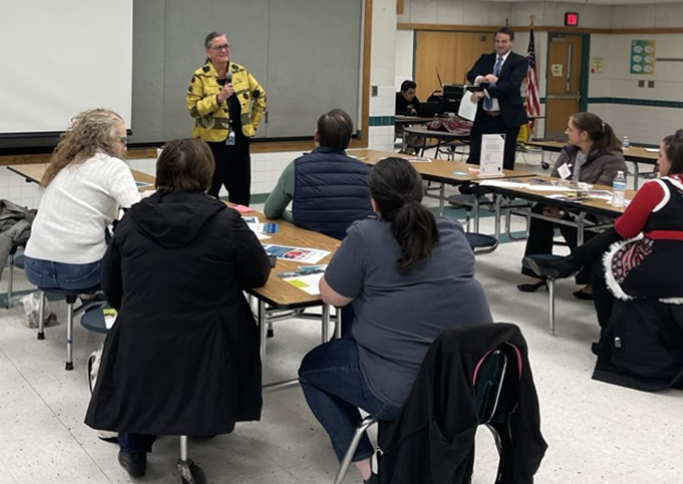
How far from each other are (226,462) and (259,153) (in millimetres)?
5576

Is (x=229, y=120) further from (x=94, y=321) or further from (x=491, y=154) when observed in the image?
(x=94, y=321)

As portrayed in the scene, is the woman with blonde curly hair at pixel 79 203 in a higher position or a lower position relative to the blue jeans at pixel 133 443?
higher

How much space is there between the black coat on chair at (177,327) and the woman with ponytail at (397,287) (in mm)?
347

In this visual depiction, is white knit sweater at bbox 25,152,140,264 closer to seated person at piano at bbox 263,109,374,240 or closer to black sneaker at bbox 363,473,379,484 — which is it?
seated person at piano at bbox 263,109,374,240

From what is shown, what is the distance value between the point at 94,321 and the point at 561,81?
1293cm

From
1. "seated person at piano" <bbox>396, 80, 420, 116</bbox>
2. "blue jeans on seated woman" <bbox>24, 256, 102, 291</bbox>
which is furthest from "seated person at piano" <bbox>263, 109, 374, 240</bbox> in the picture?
"seated person at piano" <bbox>396, 80, 420, 116</bbox>

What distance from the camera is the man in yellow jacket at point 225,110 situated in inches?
252

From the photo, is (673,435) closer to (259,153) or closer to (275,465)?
(275,465)

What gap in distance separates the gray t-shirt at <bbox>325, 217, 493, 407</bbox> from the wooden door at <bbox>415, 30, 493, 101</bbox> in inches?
479

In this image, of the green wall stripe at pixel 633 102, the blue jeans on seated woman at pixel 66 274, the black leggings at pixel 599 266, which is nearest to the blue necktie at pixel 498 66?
the black leggings at pixel 599 266

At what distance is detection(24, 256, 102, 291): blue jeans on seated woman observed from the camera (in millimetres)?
4074

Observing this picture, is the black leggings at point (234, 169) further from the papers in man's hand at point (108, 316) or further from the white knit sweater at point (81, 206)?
the papers in man's hand at point (108, 316)

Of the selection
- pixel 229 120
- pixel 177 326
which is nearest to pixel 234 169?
pixel 229 120

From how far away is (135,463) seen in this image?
10.3ft
